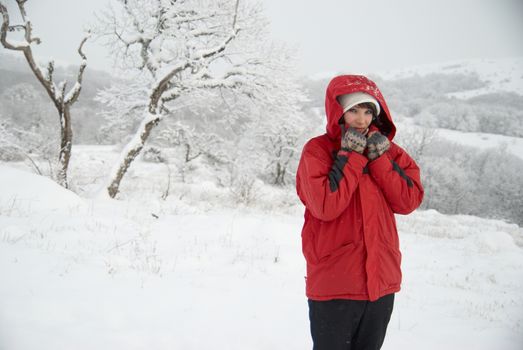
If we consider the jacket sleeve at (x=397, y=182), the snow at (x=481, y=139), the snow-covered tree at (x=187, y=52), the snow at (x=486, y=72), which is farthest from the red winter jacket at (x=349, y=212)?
the snow at (x=486, y=72)

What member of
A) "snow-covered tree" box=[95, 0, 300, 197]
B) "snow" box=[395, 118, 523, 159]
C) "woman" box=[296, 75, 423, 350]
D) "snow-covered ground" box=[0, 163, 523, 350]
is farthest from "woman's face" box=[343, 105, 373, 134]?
"snow" box=[395, 118, 523, 159]

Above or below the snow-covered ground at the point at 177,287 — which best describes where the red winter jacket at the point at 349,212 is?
above

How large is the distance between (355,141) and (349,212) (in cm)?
41

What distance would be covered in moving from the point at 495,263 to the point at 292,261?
19.9ft

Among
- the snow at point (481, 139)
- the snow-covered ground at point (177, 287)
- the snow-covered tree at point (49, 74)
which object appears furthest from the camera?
the snow at point (481, 139)

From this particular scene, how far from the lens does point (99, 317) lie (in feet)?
9.37

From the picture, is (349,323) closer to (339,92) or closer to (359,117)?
(359,117)

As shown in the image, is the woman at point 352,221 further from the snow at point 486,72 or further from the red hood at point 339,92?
the snow at point 486,72

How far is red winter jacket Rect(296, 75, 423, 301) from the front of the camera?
159cm

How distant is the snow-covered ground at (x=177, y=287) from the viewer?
2762mm

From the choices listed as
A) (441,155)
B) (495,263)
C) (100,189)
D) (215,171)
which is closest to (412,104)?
(441,155)

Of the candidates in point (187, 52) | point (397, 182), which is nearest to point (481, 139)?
point (187, 52)

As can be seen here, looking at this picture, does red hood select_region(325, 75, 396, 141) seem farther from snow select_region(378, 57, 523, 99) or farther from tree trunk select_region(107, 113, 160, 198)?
snow select_region(378, 57, 523, 99)

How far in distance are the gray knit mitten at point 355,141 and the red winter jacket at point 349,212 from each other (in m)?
0.04
